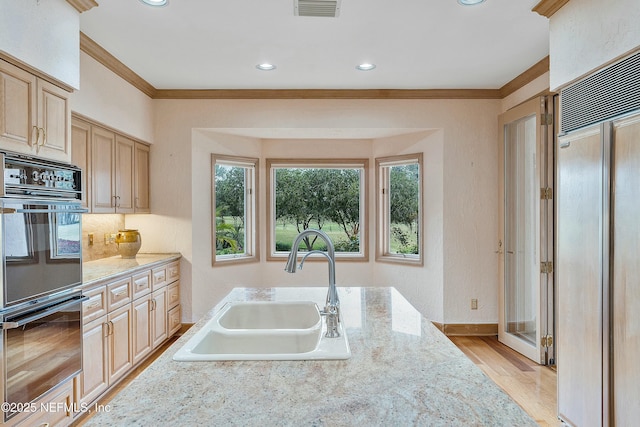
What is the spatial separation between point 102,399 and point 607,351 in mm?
3139

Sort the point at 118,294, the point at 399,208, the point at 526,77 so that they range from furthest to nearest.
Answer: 1. the point at 399,208
2. the point at 526,77
3. the point at 118,294

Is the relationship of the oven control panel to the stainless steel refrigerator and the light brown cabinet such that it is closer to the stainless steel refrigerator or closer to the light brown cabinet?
the light brown cabinet

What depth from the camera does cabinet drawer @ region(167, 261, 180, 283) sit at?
4.09 meters

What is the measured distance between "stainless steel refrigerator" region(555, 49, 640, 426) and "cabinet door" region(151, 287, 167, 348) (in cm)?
322

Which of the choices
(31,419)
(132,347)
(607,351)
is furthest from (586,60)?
(132,347)

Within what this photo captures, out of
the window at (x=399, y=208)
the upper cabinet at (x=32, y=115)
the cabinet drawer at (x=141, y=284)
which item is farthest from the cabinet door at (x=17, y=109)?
the window at (x=399, y=208)

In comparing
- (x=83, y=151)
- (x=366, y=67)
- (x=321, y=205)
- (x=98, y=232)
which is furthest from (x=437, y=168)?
(x=98, y=232)

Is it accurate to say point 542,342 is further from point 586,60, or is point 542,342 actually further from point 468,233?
point 586,60

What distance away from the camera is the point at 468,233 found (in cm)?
436

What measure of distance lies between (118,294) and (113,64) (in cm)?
190

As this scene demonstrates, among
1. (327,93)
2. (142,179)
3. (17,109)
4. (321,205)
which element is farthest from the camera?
(321,205)

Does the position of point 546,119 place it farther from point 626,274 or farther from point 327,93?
point 327,93

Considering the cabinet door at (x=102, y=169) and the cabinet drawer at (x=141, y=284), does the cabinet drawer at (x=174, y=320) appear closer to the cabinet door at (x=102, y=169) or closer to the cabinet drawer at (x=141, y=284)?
the cabinet drawer at (x=141, y=284)

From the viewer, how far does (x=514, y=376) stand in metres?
3.30
